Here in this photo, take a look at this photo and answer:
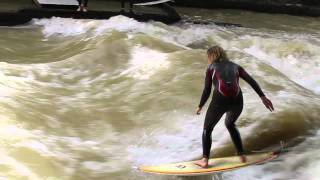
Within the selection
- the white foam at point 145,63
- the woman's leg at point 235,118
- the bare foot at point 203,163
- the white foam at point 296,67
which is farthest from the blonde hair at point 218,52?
the white foam at point 296,67

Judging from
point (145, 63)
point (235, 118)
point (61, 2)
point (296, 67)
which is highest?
point (61, 2)

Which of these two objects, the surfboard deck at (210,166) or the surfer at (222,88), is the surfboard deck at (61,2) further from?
the surfer at (222,88)

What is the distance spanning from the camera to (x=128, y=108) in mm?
8492

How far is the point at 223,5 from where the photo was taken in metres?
21.4

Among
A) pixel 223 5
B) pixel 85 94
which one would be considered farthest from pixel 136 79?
pixel 223 5

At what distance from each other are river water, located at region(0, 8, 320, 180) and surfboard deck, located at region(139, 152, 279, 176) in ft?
0.37

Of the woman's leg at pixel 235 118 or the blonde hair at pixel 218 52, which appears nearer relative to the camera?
the blonde hair at pixel 218 52

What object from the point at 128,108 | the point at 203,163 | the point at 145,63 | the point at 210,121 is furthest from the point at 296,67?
the point at 203,163

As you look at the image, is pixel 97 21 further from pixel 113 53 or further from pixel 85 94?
pixel 85 94

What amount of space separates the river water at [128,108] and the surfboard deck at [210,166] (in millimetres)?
113

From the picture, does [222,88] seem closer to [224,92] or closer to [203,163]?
[224,92]

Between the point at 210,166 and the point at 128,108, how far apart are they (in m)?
2.76

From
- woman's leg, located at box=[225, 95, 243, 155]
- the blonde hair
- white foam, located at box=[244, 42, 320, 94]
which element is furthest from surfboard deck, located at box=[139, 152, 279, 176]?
white foam, located at box=[244, 42, 320, 94]

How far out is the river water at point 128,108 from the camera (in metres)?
6.40
